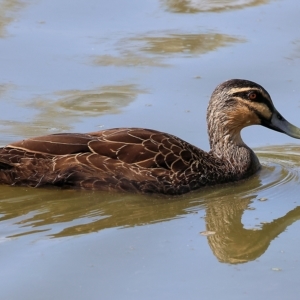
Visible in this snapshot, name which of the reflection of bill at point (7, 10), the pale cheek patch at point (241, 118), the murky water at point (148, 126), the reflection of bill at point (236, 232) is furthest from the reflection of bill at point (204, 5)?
the reflection of bill at point (236, 232)

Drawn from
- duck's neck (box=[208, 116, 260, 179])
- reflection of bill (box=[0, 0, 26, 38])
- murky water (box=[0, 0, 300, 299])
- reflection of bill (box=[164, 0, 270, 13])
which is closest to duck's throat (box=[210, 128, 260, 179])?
duck's neck (box=[208, 116, 260, 179])

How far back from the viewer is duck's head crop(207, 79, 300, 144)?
10.1m

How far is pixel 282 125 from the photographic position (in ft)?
33.7

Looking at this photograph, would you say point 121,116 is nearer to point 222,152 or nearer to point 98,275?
point 222,152

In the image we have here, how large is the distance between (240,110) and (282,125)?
50cm

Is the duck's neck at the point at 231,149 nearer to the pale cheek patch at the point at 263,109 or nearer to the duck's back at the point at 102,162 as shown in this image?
the pale cheek patch at the point at 263,109

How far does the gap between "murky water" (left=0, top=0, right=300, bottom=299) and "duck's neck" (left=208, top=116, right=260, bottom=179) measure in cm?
15

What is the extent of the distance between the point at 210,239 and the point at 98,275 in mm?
1372

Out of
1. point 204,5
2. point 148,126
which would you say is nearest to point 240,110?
point 148,126

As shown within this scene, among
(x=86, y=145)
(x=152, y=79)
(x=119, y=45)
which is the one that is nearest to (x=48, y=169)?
(x=86, y=145)

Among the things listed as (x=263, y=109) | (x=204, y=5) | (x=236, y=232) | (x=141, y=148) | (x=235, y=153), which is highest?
(x=204, y=5)

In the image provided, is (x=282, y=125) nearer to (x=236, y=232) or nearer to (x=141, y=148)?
(x=141, y=148)

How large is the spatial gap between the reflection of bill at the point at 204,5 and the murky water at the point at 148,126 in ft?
0.10

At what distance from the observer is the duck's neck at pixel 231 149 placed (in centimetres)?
1013
